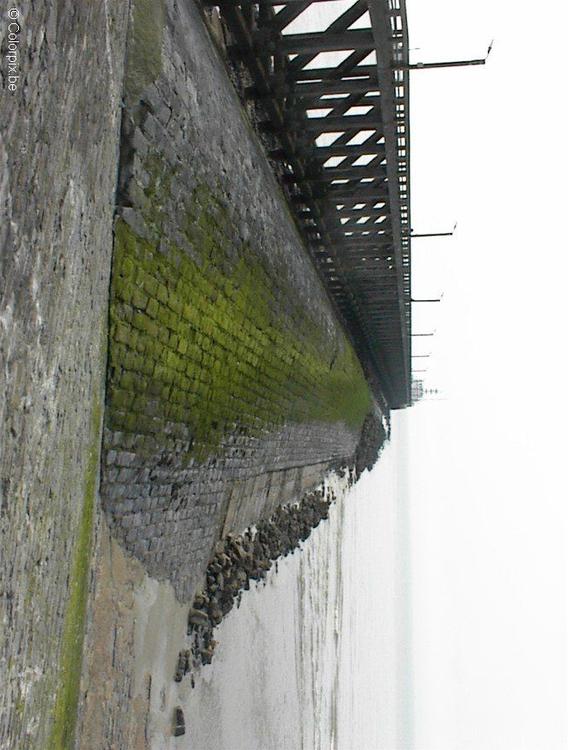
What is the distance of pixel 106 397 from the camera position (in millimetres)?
3629

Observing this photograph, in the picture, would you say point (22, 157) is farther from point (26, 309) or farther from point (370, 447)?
point (370, 447)

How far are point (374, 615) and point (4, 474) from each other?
15960 millimetres

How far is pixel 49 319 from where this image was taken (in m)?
2.72

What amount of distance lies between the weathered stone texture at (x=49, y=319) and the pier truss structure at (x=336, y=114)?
7.18 ft

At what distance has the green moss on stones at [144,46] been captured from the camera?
3629 mm

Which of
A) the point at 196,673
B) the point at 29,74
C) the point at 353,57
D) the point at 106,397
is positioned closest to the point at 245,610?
the point at 196,673

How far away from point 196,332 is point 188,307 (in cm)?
Result: 24

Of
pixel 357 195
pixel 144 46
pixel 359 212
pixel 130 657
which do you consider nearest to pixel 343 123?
pixel 357 195

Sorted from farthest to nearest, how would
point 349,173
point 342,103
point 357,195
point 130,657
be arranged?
1. point 357,195
2. point 349,173
3. point 342,103
4. point 130,657

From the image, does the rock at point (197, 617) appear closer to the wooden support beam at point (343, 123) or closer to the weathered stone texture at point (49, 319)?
the weathered stone texture at point (49, 319)

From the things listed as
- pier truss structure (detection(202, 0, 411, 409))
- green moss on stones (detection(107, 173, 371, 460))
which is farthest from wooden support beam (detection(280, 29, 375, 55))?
green moss on stones (detection(107, 173, 371, 460))

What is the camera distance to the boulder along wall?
3754 mm

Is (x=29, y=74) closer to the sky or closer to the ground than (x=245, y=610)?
closer to the sky

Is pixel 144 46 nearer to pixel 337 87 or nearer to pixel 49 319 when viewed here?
pixel 49 319
